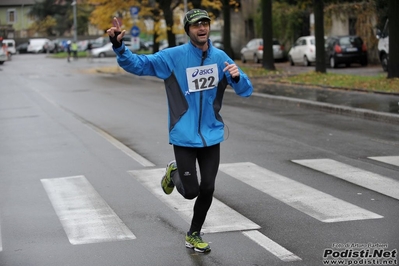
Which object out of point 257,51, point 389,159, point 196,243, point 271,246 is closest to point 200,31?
point 196,243

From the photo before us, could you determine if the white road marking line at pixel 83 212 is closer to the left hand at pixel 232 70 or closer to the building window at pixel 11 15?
the left hand at pixel 232 70

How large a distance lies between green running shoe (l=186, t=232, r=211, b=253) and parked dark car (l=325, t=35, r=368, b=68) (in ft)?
100

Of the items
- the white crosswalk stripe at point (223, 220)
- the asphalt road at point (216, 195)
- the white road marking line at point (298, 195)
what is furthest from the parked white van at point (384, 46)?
the white crosswalk stripe at point (223, 220)

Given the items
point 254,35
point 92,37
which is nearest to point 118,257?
point 254,35

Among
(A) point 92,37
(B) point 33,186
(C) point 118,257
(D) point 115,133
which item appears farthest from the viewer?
(A) point 92,37

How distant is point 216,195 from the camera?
29.4ft

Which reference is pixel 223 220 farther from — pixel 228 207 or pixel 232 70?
pixel 232 70

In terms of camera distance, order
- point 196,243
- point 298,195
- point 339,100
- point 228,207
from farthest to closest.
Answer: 1. point 339,100
2. point 298,195
3. point 228,207
4. point 196,243

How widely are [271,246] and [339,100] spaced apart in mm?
13994

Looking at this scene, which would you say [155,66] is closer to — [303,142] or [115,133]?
[303,142]

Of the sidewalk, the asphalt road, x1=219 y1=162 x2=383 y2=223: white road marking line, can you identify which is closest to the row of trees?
the sidewalk

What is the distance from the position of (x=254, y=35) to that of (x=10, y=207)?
48.1 meters

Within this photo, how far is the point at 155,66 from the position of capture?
21.4 ft

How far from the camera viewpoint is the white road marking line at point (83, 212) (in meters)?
7.16
